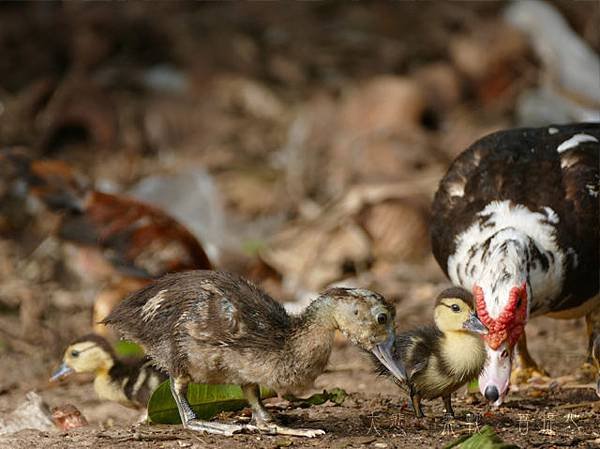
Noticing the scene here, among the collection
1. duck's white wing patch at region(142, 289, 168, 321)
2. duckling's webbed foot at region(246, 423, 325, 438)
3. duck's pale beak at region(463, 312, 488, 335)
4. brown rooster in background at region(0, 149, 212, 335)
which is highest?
brown rooster in background at region(0, 149, 212, 335)

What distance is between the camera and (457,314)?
4.59m

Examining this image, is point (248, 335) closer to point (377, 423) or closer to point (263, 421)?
point (263, 421)

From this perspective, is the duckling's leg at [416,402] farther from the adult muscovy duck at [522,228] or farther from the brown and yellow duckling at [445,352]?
the adult muscovy duck at [522,228]

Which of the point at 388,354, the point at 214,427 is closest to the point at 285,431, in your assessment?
the point at 214,427

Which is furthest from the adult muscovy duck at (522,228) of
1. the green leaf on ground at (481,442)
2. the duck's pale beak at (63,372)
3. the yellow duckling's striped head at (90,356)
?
the duck's pale beak at (63,372)

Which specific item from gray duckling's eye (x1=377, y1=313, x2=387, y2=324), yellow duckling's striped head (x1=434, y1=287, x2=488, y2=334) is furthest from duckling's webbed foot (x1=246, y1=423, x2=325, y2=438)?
yellow duckling's striped head (x1=434, y1=287, x2=488, y2=334)

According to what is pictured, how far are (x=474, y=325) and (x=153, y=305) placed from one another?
1253mm

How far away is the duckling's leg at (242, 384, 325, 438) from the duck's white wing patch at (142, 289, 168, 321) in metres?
0.43

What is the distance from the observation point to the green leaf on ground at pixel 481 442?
3.81 m

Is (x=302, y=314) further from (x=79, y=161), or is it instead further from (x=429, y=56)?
(x=429, y=56)

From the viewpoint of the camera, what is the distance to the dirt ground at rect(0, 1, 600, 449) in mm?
7973

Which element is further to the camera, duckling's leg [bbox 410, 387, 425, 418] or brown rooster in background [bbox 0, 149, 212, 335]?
brown rooster in background [bbox 0, 149, 212, 335]

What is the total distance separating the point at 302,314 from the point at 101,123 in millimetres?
7072

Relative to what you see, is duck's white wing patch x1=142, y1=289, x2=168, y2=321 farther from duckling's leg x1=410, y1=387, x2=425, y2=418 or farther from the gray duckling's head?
duckling's leg x1=410, y1=387, x2=425, y2=418
